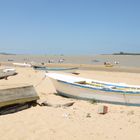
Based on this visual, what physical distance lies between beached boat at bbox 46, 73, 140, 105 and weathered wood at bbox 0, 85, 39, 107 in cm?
258

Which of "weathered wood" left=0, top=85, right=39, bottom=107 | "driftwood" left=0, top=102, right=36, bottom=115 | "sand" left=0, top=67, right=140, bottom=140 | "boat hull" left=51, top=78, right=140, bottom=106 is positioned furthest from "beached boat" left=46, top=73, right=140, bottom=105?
"driftwood" left=0, top=102, right=36, bottom=115

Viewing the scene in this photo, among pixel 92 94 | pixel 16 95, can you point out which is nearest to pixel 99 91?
pixel 92 94

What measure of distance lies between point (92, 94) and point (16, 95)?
3546mm

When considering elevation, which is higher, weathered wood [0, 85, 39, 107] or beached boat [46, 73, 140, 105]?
weathered wood [0, 85, 39, 107]

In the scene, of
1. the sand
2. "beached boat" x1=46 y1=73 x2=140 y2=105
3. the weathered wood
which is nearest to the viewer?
the sand

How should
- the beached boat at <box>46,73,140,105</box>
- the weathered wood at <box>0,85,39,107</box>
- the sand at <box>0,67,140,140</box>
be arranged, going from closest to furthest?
the sand at <box>0,67,140,140</box> → the weathered wood at <box>0,85,39,107</box> → the beached boat at <box>46,73,140,105</box>

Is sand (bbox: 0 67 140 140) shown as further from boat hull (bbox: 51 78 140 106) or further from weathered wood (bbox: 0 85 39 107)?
boat hull (bbox: 51 78 140 106)

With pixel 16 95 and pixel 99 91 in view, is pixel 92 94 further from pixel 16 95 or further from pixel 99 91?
pixel 16 95

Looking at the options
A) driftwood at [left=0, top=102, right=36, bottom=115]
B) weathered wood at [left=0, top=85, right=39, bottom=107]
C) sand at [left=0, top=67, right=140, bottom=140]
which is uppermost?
weathered wood at [left=0, top=85, right=39, bottom=107]

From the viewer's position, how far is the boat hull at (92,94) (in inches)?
466

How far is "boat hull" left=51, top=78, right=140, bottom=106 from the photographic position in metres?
11.8

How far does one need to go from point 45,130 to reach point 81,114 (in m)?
2.09

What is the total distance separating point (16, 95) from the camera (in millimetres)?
10219

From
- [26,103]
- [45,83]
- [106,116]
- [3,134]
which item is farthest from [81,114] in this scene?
[45,83]
